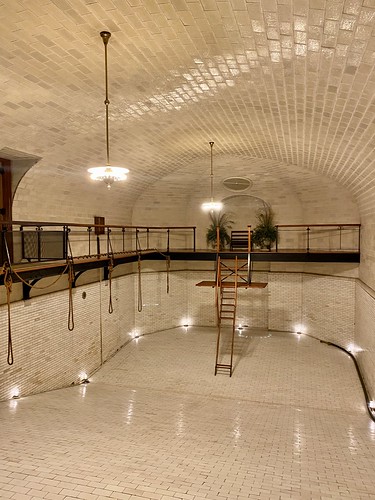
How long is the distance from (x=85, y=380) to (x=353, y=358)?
758 cm

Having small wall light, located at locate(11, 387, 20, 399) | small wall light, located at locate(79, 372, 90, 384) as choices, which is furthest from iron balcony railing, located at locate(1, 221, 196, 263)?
small wall light, located at locate(79, 372, 90, 384)

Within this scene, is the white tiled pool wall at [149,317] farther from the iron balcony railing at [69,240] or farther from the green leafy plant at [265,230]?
the green leafy plant at [265,230]

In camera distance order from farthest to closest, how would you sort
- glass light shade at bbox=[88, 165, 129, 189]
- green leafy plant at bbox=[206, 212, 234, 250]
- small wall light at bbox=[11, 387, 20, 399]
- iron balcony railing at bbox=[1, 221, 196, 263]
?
1. green leafy plant at bbox=[206, 212, 234, 250]
2. iron balcony railing at bbox=[1, 221, 196, 263]
3. small wall light at bbox=[11, 387, 20, 399]
4. glass light shade at bbox=[88, 165, 129, 189]

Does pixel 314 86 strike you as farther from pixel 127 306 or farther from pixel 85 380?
pixel 127 306

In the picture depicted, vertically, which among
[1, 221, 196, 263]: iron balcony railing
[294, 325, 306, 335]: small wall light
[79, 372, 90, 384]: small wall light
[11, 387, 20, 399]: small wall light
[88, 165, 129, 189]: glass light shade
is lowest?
[79, 372, 90, 384]: small wall light

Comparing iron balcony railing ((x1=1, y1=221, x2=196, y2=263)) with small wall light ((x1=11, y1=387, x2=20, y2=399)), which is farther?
iron balcony railing ((x1=1, y1=221, x2=196, y2=263))

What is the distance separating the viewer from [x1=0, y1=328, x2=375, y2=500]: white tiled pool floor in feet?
14.0

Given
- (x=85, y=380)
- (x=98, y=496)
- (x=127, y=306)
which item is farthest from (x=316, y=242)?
(x=98, y=496)

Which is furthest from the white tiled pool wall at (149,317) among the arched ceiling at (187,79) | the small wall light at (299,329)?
the arched ceiling at (187,79)

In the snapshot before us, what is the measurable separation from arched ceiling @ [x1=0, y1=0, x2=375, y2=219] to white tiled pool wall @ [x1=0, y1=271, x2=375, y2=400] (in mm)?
2829

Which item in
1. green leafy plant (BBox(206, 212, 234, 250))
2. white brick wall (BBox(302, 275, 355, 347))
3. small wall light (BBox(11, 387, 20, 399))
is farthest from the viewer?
green leafy plant (BBox(206, 212, 234, 250))

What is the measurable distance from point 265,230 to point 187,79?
9048 mm

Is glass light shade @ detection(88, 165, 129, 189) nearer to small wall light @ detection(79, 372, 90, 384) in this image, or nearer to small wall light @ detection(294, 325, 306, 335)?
small wall light @ detection(79, 372, 90, 384)

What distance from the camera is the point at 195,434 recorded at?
19.5 feet
